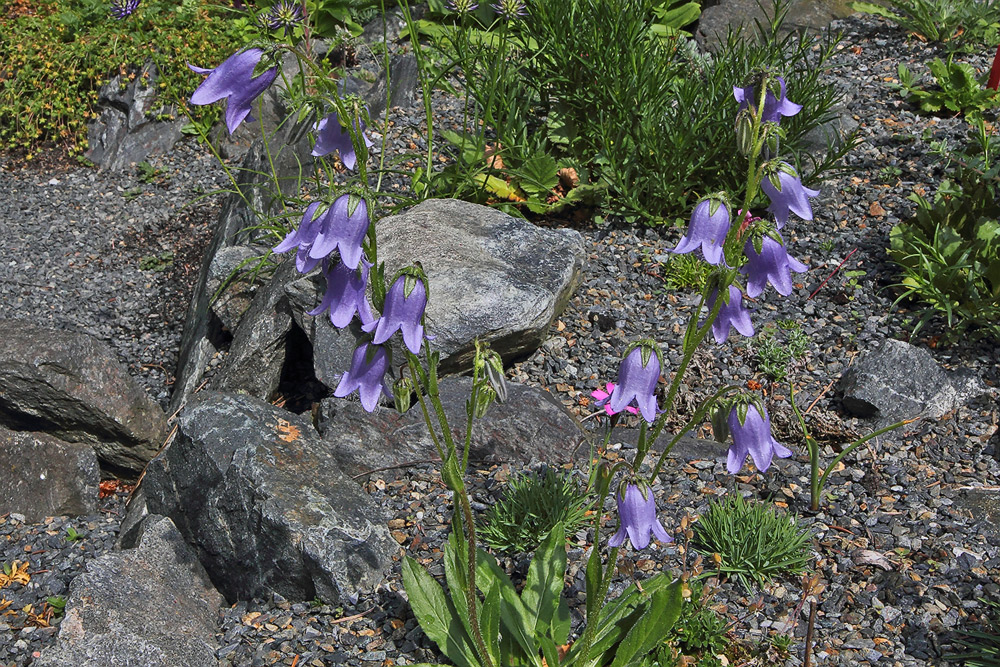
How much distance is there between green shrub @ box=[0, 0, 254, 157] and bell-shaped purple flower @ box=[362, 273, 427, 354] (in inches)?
198

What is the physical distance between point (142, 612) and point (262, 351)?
1.52 m

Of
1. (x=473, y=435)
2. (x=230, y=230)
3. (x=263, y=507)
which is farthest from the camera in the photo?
(x=230, y=230)

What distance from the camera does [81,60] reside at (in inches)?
265

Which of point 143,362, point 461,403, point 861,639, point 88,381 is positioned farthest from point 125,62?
point 861,639

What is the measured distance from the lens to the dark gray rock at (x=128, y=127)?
6465 millimetres

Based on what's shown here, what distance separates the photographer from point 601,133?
174 inches

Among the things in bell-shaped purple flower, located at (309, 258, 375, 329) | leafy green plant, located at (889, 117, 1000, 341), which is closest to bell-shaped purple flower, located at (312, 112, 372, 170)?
Result: bell-shaped purple flower, located at (309, 258, 375, 329)

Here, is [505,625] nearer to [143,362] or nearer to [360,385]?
[360,385]

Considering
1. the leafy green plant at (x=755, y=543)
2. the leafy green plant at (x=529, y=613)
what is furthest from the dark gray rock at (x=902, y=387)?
the leafy green plant at (x=529, y=613)

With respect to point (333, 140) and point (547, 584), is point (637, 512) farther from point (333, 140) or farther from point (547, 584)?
point (333, 140)

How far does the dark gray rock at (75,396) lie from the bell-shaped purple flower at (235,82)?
230 centimetres

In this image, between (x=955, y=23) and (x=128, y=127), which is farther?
(x=128, y=127)

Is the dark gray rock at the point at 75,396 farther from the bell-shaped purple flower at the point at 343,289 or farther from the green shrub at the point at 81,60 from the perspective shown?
the green shrub at the point at 81,60

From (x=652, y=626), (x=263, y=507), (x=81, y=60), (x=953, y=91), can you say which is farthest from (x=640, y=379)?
(x=81, y=60)
